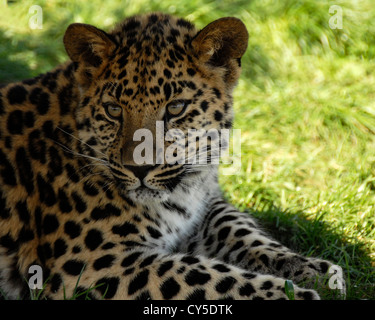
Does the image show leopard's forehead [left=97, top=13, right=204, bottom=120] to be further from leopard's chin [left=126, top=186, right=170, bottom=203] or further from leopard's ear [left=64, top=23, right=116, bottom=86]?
leopard's chin [left=126, top=186, right=170, bottom=203]

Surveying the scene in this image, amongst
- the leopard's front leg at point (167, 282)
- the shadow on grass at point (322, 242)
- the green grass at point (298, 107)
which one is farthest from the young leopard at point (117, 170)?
the green grass at point (298, 107)

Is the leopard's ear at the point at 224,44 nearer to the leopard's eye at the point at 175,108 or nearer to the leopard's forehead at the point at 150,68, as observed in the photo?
the leopard's forehead at the point at 150,68

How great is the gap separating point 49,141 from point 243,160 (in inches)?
136

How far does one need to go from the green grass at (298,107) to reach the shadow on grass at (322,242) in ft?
0.04

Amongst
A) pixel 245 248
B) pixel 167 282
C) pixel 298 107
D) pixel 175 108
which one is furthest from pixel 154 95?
pixel 298 107


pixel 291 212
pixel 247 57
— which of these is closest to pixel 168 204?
pixel 291 212

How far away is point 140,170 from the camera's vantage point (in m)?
4.75

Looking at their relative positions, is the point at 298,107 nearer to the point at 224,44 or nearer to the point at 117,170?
the point at 224,44

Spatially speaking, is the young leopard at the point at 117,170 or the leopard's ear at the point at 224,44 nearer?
the young leopard at the point at 117,170

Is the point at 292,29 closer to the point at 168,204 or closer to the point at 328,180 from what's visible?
the point at 328,180

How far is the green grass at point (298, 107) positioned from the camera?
6703 millimetres

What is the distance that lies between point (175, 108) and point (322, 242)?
2439mm

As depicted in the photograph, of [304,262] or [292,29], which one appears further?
[292,29]

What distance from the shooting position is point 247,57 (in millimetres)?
10102
